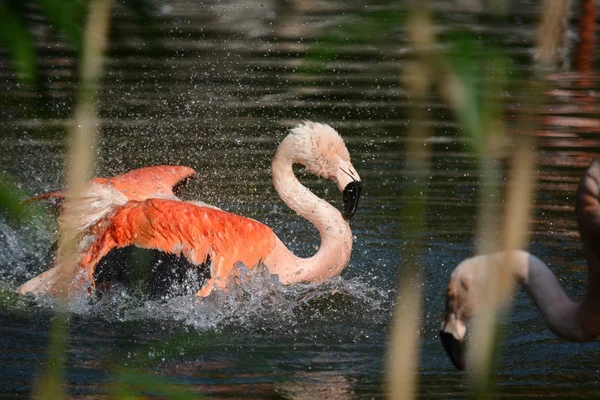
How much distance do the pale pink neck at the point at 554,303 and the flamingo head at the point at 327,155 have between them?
220 cm

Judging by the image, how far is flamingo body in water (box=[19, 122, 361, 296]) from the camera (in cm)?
517

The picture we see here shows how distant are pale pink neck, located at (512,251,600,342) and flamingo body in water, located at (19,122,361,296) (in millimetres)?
1958

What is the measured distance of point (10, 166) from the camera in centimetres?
754

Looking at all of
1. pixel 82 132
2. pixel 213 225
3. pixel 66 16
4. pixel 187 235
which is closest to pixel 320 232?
pixel 213 225

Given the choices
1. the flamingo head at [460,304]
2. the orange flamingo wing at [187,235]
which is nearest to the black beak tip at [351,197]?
the orange flamingo wing at [187,235]

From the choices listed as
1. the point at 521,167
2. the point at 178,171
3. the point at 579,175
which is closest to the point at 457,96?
the point at 521,167

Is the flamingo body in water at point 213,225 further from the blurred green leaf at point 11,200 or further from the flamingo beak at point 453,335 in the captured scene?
the blurred green leaf at point 11,200

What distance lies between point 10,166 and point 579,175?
4.24 m

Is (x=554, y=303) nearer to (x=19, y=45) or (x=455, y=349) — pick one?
(x=455, y=349)

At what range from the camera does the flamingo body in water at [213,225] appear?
517 cm

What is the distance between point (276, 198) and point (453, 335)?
428 centimetres

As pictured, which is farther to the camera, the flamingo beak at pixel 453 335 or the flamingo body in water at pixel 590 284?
the flamingo body in water at pixel 590 284

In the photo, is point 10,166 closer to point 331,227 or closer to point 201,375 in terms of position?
point 331,227

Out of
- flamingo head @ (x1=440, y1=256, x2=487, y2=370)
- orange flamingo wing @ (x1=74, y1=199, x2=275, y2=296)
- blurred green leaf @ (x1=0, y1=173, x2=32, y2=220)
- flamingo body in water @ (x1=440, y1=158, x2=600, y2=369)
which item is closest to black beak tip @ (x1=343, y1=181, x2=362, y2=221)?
orange flamingo wing @ (x1=74, y1=199, x2=275, y2=296)
